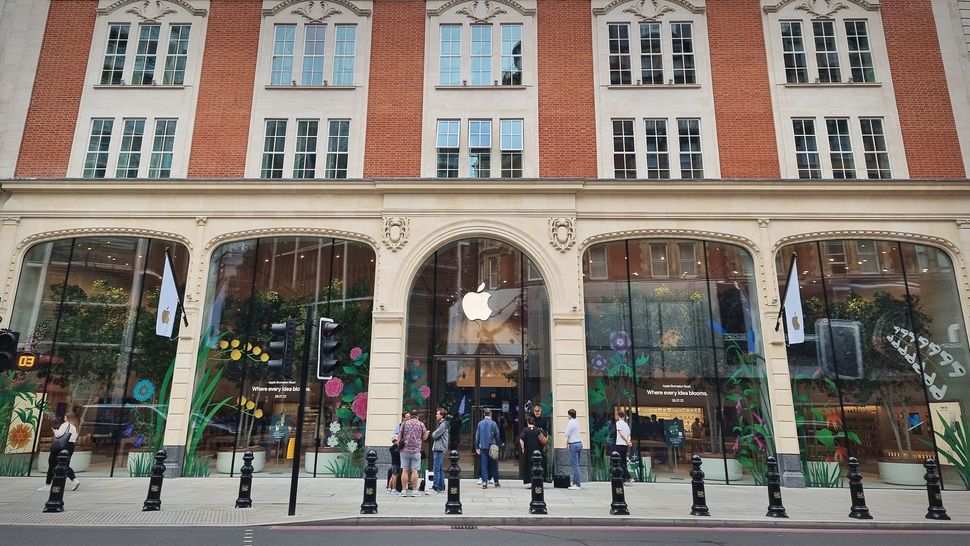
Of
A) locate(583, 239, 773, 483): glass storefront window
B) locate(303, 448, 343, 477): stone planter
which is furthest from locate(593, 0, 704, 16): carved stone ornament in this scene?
locate(303, 448, 343, 477): stone planter

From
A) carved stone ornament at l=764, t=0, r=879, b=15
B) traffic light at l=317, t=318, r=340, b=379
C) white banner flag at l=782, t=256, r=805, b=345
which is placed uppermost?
carved stone ornament at l=764, t=0, r=879, b=15

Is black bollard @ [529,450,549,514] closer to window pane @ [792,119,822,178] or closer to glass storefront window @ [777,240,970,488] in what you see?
glass storefront window @ [777,240,970,488]

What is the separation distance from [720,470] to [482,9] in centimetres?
1557

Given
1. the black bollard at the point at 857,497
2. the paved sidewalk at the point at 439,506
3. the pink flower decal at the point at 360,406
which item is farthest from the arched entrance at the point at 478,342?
the black bollard at the point at 857,497

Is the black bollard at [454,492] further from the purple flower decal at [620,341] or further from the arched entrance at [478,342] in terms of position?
the purple flower decal at [620,341]

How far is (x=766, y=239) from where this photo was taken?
16.0 metres

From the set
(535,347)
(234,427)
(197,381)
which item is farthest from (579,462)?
(197,381)

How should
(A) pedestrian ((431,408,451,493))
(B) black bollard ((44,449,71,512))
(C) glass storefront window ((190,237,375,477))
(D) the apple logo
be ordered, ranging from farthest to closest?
1. (D) the apple logo
2. (C) glass storefront window ((190,237,375,477))
3. (A) pedestrian ((431,408,451,493))
4. (B) black bollard ((44,449,71,512))

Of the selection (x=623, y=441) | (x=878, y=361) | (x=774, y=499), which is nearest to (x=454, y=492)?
(x=774, y=499)

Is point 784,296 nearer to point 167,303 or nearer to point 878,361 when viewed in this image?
point 878,361

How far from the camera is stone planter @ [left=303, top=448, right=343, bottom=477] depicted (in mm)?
14969

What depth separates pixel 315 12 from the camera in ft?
60.1

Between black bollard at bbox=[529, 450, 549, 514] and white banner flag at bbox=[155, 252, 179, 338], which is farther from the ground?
white banner flag at bbox=[155, 252, 179, 338]

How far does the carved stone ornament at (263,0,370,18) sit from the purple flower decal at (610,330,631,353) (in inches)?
507
